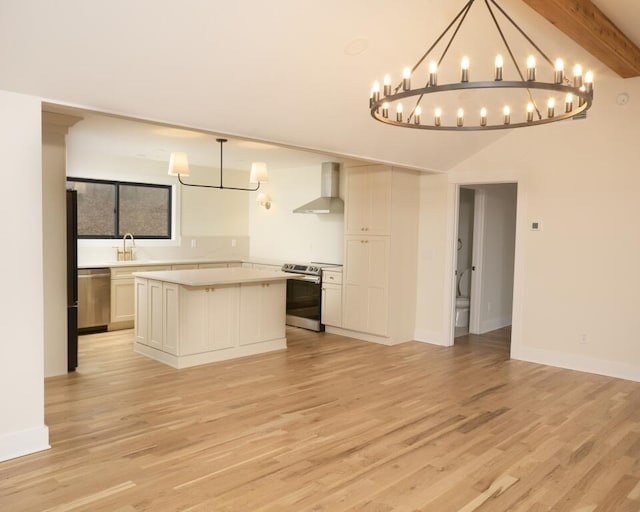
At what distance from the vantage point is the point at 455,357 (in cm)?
562

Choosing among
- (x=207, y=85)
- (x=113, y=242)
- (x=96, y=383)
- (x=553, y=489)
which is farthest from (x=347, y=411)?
(x=113, y=242)

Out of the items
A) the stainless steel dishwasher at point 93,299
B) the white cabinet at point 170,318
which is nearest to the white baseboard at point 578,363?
the white cabinet at point 170,318

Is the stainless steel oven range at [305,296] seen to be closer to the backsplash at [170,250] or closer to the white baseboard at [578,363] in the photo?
the backsplash at [170,250]

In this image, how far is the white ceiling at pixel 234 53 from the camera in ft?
8.48

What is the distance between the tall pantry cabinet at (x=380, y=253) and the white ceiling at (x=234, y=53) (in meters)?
1.81

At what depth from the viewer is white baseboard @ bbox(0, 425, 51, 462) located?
294 centimetres

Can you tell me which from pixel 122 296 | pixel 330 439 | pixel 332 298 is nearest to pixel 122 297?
pixel 122 296

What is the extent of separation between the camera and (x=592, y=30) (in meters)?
3.36

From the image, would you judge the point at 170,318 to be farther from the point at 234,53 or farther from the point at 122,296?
the point at 234,53

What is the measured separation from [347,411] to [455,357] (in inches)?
85.8

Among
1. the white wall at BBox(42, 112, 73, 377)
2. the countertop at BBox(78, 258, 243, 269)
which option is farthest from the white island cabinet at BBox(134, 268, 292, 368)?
the countertop at BBox(78, 258, 243, 269)

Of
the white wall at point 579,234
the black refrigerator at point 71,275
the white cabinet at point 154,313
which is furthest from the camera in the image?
the white cabinet at point 154,313

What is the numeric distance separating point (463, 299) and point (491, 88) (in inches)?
167

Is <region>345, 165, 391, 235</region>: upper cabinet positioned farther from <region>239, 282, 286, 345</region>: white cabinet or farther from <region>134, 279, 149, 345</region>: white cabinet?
<region>134, 279, 149, 345</region>: white cabinet
